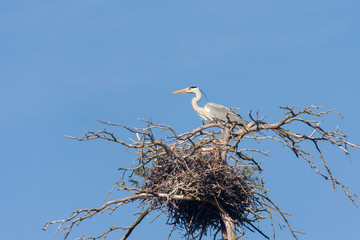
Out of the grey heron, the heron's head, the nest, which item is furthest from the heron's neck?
the nest

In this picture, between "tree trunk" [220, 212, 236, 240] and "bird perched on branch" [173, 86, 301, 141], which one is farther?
"bird perched on branch" [173, 86, 301, 141]

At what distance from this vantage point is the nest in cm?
705

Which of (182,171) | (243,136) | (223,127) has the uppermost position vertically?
(223,127)

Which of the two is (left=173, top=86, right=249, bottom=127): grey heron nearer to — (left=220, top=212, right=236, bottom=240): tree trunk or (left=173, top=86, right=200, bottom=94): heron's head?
(left=173, top=86, right=200, bottom=94): heron's head

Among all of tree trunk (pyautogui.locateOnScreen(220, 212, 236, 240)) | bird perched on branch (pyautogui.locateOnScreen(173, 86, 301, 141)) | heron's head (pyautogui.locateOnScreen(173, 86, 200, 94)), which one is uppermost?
heron's head (pyautogui.locateOnScreen(173, 86, 200, 94))

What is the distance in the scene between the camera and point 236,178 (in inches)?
286

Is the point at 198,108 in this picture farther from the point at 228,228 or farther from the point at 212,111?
the point at 228,228

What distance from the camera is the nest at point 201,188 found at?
7.05 meters

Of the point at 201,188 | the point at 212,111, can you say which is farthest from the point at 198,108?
the point at 201,188

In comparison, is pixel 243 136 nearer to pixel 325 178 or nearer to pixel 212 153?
pixel 212 153

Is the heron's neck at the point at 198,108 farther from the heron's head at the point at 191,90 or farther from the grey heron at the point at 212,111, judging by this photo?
the heron's head at the point at 191,90

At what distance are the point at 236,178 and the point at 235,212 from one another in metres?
0.49

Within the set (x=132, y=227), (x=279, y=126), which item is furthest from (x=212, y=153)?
(x=132, y=227)

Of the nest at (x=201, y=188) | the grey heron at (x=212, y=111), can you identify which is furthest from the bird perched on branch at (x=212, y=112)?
the nest at (x=201, y=188)
